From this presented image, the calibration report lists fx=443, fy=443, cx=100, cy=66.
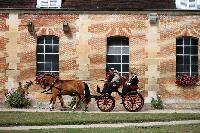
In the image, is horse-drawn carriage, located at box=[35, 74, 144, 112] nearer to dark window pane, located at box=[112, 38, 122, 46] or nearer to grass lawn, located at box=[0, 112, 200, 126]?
grass lawn, located at box=[0, 112, 200, 126]

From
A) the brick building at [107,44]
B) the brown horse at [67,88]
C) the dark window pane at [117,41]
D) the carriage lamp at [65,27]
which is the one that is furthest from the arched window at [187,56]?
the carriage lamp at [65,27]

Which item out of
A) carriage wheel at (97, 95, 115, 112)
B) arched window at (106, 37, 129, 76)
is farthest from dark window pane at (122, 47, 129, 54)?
carriage wheel at (97, 95, 115, 112)

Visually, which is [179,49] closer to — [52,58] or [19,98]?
[52,58]

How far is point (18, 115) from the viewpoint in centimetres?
1614

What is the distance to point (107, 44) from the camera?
→ 69.0ft

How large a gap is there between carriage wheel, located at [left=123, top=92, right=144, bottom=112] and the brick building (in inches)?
93.7

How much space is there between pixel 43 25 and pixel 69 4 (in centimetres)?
164

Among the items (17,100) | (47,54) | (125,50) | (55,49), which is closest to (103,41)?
(125,50)

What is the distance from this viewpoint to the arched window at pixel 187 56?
68.8ft

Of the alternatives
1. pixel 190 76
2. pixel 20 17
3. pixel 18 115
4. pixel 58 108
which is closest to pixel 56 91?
pixel 58 108

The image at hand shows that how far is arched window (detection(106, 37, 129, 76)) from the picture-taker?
69.1 feet

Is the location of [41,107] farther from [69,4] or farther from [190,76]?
[190,76]

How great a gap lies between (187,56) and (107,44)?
3.85m

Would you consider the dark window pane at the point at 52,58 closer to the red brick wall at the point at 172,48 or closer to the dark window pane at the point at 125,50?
the dark window pane at the point at 125,50
